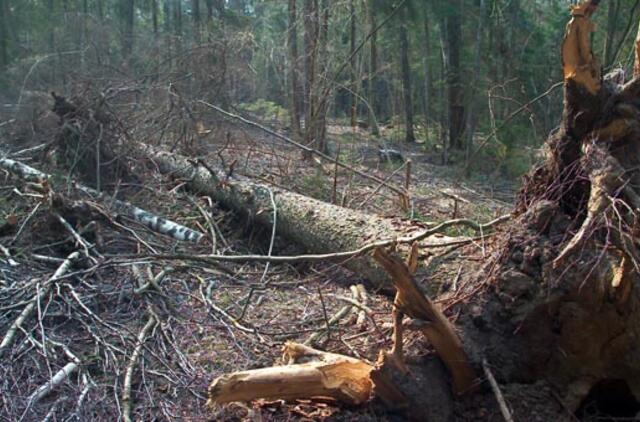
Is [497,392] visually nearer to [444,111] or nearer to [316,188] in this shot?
[316,188]

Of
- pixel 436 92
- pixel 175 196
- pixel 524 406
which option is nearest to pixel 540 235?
pixel 524 406

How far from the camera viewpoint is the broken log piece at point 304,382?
333 cm

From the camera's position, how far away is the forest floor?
358cm

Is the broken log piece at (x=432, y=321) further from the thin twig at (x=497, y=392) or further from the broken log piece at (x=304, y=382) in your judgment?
the broken log piece at (x=304, y=382)

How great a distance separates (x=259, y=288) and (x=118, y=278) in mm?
1105

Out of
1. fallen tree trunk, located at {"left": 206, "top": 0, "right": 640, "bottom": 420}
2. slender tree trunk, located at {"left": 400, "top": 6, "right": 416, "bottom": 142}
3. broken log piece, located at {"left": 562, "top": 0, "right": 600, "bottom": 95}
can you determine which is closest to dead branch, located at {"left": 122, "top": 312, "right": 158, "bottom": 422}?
fallen tree trunk, located at {"left": 206, "top": 0, "right": 640, "bottom": 420}

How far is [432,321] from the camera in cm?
334

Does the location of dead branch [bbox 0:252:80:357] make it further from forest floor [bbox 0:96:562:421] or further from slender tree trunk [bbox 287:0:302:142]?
slender tree trunk [bbox 287:0:302:142]

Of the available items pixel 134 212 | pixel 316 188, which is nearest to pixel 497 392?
pixel 134 212

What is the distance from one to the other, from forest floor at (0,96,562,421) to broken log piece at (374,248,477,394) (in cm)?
12

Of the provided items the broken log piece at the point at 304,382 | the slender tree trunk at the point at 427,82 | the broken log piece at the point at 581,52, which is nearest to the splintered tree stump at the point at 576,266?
the broken log piece at the point at 581,52

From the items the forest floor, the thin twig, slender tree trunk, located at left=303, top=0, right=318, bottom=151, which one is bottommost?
the forest floor

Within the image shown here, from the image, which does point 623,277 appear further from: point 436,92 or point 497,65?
point 436,92

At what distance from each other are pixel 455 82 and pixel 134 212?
11.4 metres
